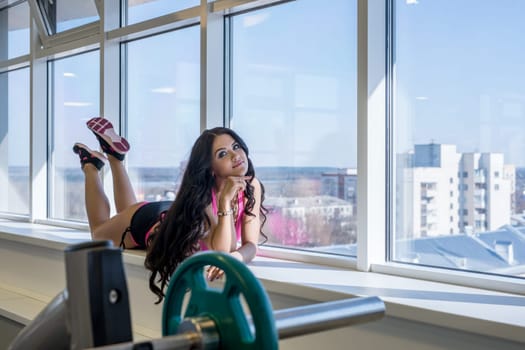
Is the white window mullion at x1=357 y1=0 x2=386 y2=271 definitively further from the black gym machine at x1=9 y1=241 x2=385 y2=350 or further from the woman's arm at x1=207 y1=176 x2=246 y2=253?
the black gym machine at x1=9 y1=241 x2=385 y2=350

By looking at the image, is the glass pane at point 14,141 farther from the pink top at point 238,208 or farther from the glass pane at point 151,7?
A: the pink top at point 238,208

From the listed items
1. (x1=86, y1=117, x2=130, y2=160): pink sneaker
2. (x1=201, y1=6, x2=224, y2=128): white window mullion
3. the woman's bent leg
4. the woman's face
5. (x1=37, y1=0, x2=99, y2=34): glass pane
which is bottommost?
the woman's bent leg

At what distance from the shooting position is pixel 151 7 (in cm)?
345

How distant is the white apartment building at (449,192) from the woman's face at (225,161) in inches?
24.7

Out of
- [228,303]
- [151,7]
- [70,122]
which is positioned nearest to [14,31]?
[70,122]

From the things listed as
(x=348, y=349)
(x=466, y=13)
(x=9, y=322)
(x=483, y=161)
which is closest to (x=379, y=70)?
(x=466, y=13)

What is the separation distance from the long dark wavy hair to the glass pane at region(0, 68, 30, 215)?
2.60m

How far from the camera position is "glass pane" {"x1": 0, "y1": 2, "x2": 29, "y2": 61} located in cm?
458

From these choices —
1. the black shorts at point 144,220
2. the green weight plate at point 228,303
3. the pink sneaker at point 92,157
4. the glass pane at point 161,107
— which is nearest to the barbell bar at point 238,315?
the green weight plate at point 228,303

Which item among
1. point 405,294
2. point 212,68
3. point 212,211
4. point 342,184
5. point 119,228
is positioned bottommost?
point 405,294

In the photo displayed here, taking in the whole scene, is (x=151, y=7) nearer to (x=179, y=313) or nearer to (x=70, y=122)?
(x=70, y=122)

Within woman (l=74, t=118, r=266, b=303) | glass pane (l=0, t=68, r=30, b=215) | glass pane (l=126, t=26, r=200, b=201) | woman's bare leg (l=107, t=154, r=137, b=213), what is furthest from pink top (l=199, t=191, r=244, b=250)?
glass pane (l=0, t=68, r=30, b=215)

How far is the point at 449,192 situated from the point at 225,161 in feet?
2.88

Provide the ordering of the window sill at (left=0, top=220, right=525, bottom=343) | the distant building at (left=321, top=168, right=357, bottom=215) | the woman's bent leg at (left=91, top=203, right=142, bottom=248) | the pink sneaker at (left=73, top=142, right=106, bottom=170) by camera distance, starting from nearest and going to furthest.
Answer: the window sill at (left=0, top=220, right=525, bottom=343)
the distant building at (left=321, top=168, right=357, bottom=215)
the woman's bent leg at (left=91, top=203, right=142, bottom=248)
the pink sneaker at (left=73, top=142, right=106, bottom=170)
